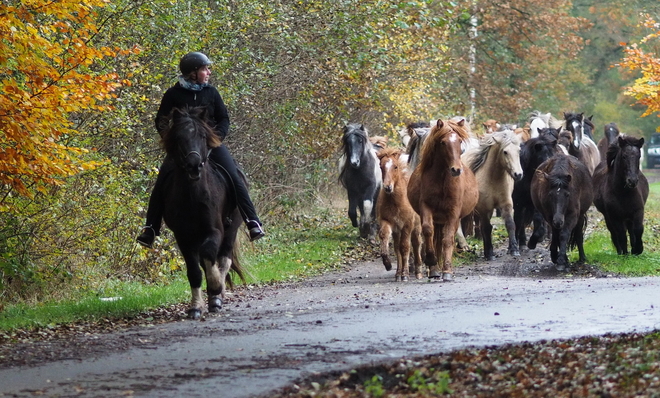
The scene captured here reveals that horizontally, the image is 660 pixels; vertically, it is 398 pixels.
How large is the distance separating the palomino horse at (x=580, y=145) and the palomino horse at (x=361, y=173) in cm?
452

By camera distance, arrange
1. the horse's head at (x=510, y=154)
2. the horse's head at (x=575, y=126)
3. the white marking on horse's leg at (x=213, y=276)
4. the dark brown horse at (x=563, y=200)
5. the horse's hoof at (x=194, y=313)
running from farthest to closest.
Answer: the horse's head at (x=575, y=126) < the horse's head at (x=510, y=154) < the dark brown horse at (x=563, y=200) < the white marking on horse's leg at (x=213, y=276) < the horse's hoof at (x=194, y=313)

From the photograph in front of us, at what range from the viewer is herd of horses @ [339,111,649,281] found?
54.6 ft

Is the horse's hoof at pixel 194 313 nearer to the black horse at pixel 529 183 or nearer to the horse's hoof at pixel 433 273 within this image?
the horse's hoof at pixel 433 273

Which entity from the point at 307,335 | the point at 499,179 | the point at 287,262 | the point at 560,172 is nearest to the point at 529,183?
the point at 499,179

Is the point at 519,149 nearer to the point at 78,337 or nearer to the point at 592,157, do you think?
the point at 592,157

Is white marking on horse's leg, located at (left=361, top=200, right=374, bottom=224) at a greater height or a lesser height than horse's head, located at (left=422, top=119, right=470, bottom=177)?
lesser

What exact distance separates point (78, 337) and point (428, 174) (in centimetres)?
730

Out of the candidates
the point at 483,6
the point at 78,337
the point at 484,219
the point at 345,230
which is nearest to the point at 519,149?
the point at 484,219

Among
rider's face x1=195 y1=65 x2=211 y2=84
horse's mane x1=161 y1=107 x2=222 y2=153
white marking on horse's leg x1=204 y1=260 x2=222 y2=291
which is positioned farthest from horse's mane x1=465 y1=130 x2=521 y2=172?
horse's mane x1=161 y1=107 x2=222 y2=153

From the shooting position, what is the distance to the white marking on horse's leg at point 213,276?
12.2 m

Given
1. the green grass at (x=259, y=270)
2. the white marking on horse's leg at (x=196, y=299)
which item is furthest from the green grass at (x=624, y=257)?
the white marking on horse's leg at (x=196, y=299)

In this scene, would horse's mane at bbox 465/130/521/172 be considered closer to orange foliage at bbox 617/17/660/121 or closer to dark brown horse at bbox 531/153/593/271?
dark brown horse at bbox 531/153/593/271

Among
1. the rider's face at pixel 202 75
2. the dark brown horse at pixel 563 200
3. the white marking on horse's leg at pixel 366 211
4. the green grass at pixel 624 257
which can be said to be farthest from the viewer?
the white marking on horse's leg at pixel 366 211

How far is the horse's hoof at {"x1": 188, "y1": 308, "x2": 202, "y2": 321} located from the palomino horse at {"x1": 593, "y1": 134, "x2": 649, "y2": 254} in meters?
9.31
